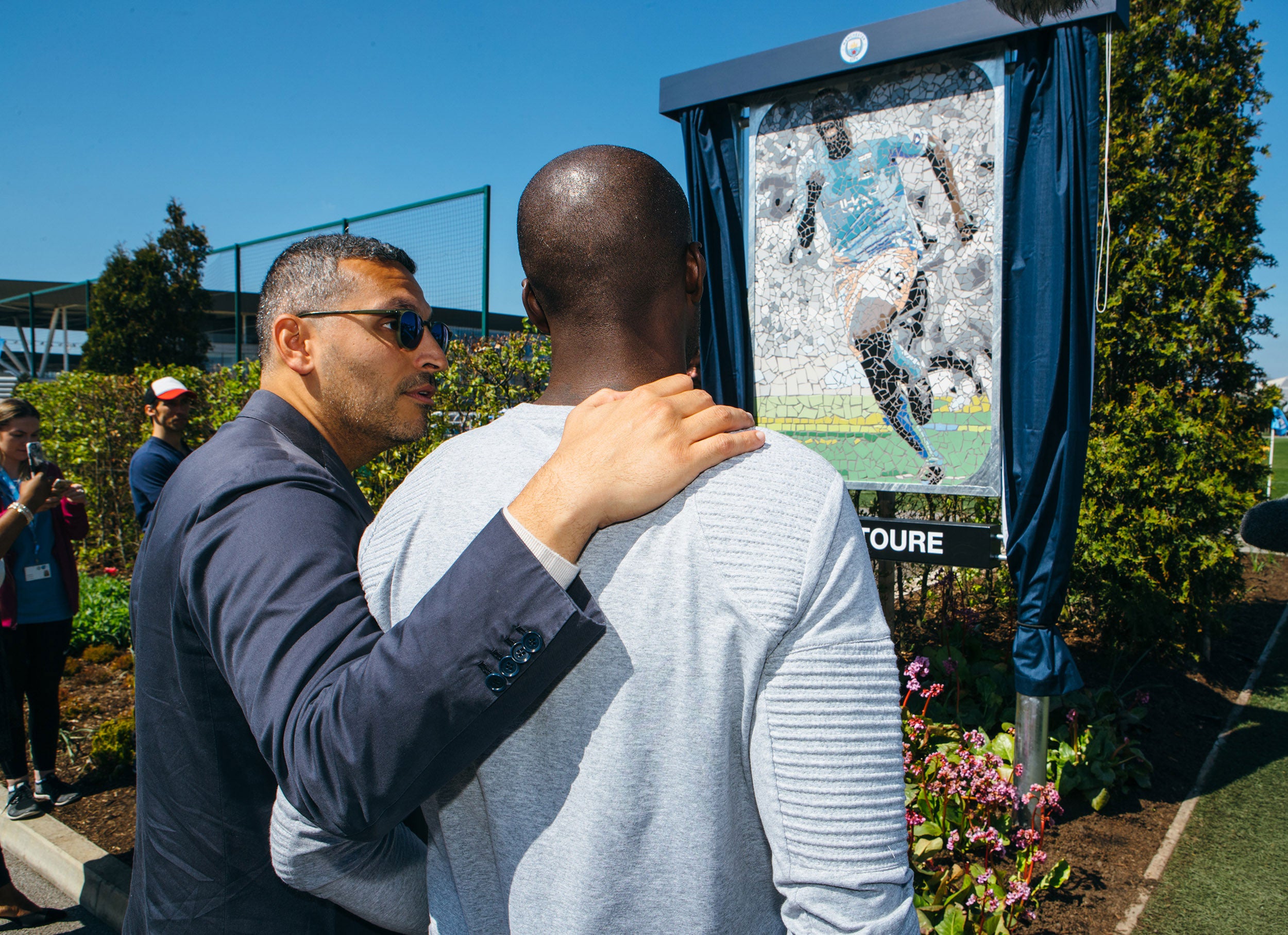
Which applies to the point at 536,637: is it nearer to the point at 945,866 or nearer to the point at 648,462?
the point at 648,462

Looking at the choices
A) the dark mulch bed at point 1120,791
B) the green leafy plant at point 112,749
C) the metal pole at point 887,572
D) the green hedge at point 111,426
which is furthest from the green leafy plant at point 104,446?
the metal pole at point 887,572

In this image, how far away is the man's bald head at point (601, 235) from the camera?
3.52ft

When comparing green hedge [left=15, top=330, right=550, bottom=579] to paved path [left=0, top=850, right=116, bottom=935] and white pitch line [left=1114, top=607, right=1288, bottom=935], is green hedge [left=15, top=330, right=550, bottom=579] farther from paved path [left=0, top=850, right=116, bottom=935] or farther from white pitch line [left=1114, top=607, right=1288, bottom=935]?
white pitch line [left=1114, top=607, right=1288, bottom=935]

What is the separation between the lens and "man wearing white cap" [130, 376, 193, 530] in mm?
4918

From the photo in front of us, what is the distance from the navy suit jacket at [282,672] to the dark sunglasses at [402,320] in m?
0.30

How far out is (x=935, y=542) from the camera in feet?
11.4

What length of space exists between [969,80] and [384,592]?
351 cm

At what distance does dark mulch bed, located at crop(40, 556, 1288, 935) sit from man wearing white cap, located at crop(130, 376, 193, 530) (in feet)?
5.28

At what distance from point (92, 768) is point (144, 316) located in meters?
18.8

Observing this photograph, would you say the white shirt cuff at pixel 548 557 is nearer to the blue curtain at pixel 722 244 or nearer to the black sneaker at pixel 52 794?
the blue curtain at pixel 722 244

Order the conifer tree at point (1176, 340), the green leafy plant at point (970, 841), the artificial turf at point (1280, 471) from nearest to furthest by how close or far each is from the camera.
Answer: the green leafy plant at point (970, 841) < the conifer tree at point (1176, 340) < the artificial turf at point (1280, 471)

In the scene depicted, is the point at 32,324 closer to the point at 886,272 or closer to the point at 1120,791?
the point at 886,272

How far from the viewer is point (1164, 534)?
211 inches

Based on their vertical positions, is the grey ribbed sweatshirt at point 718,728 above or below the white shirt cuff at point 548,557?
below
